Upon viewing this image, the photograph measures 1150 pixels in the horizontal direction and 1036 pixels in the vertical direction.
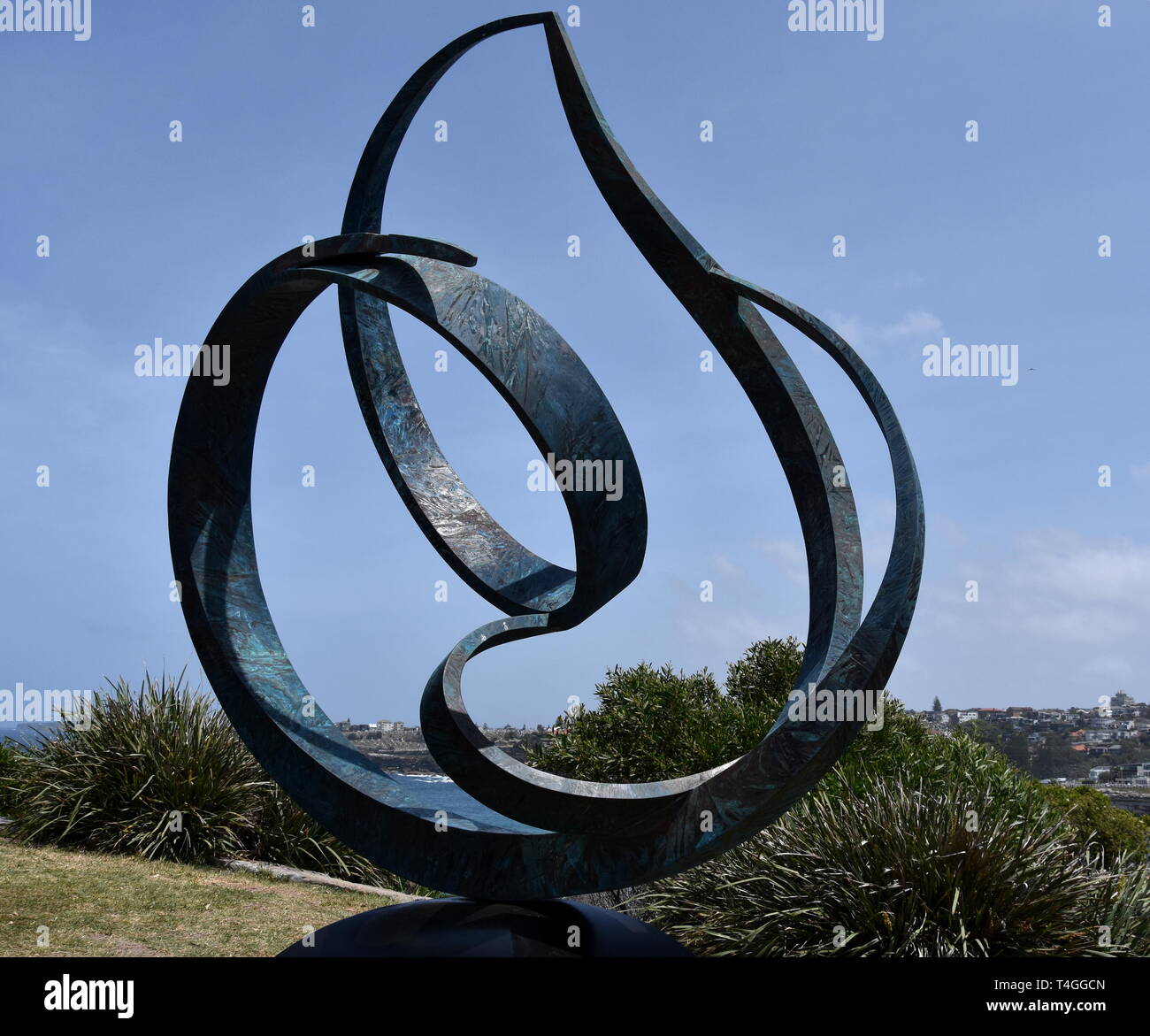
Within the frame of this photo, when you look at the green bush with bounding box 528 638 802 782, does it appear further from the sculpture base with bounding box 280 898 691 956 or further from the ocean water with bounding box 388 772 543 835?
the sculpture base with bounding box 280 898 691 956

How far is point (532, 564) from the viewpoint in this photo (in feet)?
20.6

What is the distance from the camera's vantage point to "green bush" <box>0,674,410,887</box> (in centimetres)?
1136

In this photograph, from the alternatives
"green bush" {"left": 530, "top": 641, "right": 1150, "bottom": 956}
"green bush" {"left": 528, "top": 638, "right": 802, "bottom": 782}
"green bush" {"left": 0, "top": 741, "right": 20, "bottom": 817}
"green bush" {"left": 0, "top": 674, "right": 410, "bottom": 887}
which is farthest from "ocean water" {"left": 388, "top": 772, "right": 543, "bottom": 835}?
"green bush" {"left": 0, "top": 741, "right": 20, "bottom": 817}

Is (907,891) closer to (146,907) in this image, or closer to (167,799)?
(146,907)

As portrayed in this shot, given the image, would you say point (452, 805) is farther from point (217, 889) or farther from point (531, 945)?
point (217, 889)

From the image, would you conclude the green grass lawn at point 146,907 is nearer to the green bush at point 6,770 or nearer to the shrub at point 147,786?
the shrub at point 147,786

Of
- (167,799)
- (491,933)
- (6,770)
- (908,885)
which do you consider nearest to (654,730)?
(908,885)

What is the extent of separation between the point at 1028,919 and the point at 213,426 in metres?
6.20

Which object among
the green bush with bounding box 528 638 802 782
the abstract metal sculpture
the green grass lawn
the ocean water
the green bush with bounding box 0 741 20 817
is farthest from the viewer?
the green bush with bounding box 0 741 20 817

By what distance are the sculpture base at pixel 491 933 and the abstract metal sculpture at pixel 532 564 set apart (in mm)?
138

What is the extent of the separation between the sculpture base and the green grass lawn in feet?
11.2

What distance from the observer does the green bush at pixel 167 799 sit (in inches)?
447

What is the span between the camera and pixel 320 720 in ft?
20.2
